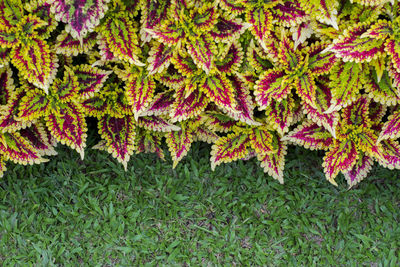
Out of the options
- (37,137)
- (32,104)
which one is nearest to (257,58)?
(32,104)

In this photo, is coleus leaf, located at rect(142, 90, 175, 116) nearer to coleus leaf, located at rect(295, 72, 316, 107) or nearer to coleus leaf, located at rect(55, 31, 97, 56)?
coleus leaf, located at rect(55, 31, 97, 56)

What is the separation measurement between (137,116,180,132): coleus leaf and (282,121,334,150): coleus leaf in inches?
28.6

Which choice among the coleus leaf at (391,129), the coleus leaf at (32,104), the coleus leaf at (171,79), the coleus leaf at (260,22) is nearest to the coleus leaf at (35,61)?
the coleus leaf at (32,104)

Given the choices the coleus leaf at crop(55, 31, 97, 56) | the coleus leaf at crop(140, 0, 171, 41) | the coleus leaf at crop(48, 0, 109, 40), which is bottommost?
the coleus leaf at crop(55, 31, 97, 56)

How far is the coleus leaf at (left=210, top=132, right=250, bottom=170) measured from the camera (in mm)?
3092

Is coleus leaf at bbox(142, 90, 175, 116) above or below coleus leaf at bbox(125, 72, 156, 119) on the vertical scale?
below

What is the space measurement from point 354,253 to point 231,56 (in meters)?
1.47

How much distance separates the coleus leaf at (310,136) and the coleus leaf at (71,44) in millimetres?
1316

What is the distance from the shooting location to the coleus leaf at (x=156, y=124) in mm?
3041

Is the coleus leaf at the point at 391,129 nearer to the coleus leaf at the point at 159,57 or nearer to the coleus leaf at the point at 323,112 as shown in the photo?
the coleus leaf at the point at 323,112

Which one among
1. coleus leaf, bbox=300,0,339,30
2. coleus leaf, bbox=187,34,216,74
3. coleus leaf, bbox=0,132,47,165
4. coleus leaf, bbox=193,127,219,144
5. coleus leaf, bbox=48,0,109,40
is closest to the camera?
coleus leaf, bbox=48,0,109,40

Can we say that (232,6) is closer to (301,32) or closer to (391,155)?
(301,32)

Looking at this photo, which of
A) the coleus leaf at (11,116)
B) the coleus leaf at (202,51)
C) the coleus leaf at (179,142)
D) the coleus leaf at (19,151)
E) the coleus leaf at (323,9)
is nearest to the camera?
the coleus leaf at (323,9)

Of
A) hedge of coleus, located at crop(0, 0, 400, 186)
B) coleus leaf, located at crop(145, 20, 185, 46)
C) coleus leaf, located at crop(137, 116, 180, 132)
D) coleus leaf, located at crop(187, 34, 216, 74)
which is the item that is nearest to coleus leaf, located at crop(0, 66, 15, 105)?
hedge of coleus, located at crop(0, 0, 400, 186)
